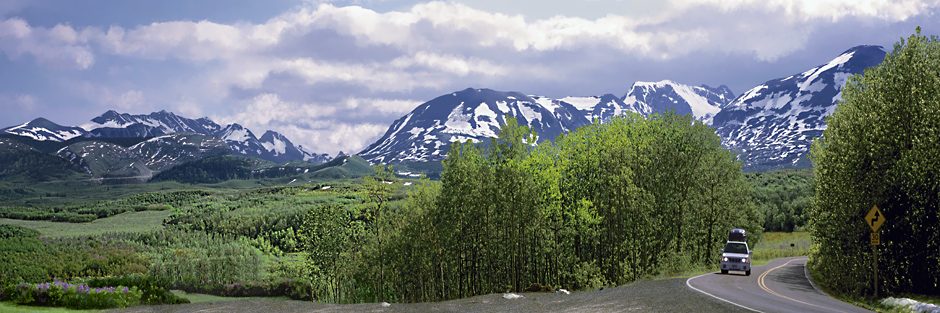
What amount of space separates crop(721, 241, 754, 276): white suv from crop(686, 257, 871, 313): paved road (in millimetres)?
600

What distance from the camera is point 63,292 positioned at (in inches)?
1005

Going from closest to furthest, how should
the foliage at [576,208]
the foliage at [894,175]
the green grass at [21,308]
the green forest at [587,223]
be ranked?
the green grass at [21,308] → the foliage at [894,175] → the green forest at [587,223] → the foliage at [576,208]

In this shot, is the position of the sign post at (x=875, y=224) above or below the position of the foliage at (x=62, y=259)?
above

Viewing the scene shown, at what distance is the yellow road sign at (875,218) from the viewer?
2377 cm

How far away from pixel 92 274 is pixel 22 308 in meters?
39.6

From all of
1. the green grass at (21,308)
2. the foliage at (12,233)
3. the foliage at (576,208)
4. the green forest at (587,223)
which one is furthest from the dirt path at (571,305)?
the foliage at (12,233)

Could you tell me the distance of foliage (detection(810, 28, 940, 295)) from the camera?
23.8m

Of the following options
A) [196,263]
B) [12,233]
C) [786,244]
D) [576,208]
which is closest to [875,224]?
[576,208]

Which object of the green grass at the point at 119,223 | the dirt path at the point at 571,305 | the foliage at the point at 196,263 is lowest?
the foliage at the point at 196,263

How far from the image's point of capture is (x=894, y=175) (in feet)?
81.9

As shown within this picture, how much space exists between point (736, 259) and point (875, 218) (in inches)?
558

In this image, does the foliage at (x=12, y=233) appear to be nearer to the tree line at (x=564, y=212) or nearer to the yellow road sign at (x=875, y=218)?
the tree line at (x=564, y=212)

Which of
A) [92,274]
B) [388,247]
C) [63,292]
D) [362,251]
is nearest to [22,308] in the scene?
[63,292]

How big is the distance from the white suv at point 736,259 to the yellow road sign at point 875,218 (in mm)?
13651
